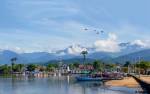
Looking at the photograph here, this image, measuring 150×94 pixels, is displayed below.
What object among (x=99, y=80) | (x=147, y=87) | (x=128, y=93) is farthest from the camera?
(x=99, y=80)

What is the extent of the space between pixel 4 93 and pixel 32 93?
7.91m

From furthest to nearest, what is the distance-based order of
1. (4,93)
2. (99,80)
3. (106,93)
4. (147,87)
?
(99,80) < (4,93) < (106,93) < (147,87)

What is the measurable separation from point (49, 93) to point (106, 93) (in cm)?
1421

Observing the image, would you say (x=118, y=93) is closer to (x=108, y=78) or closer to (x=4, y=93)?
(x=4, y=93)

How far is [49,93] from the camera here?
111 meters

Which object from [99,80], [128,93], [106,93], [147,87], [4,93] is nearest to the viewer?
[147,87]

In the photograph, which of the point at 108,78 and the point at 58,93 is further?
the point at 108,78

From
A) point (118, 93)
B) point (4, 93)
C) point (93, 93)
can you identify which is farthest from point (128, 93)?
point (4, 93)

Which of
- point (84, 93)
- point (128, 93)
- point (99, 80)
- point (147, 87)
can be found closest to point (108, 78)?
point (99, 80)

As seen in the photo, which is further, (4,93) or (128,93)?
(4,93)

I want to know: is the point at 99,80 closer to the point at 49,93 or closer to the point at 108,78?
the point at 108,78

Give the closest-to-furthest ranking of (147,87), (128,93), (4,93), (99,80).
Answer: (147,87) < (128,93) < (4,93) < (99,80)

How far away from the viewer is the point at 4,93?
113562 mm

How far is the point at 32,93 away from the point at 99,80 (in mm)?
77397
